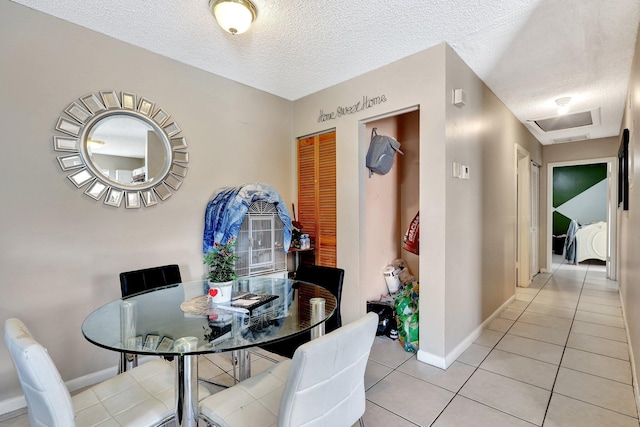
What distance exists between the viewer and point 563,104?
3621 mm

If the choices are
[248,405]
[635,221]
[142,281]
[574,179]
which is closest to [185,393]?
[248,405]

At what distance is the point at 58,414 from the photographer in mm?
964

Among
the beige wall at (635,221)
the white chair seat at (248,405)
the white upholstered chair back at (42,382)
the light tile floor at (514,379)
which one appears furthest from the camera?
the beige wall at (635,221)

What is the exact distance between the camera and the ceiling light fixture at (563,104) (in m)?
3.50

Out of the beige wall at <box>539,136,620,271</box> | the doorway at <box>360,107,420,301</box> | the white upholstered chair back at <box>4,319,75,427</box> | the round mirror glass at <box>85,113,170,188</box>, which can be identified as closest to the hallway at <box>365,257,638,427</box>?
the doorway at <box>360,107,420,301</box>

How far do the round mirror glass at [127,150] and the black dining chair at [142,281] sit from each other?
73 centimetres

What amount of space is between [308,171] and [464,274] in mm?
1948

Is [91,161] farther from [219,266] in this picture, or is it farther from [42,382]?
[42,382]

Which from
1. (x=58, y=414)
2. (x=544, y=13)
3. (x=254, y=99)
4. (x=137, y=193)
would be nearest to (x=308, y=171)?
(x=254, y=99)

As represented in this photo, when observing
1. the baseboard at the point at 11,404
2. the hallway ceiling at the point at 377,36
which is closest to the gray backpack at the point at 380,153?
the hallway ceiling at the point at 377,36

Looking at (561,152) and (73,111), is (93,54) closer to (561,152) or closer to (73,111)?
(73,111)

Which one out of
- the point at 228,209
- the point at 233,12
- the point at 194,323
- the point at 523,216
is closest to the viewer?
the point at 194,323

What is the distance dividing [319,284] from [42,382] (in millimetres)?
1606

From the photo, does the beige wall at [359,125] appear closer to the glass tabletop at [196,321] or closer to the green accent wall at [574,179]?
the glass tabletop at [196,321]
